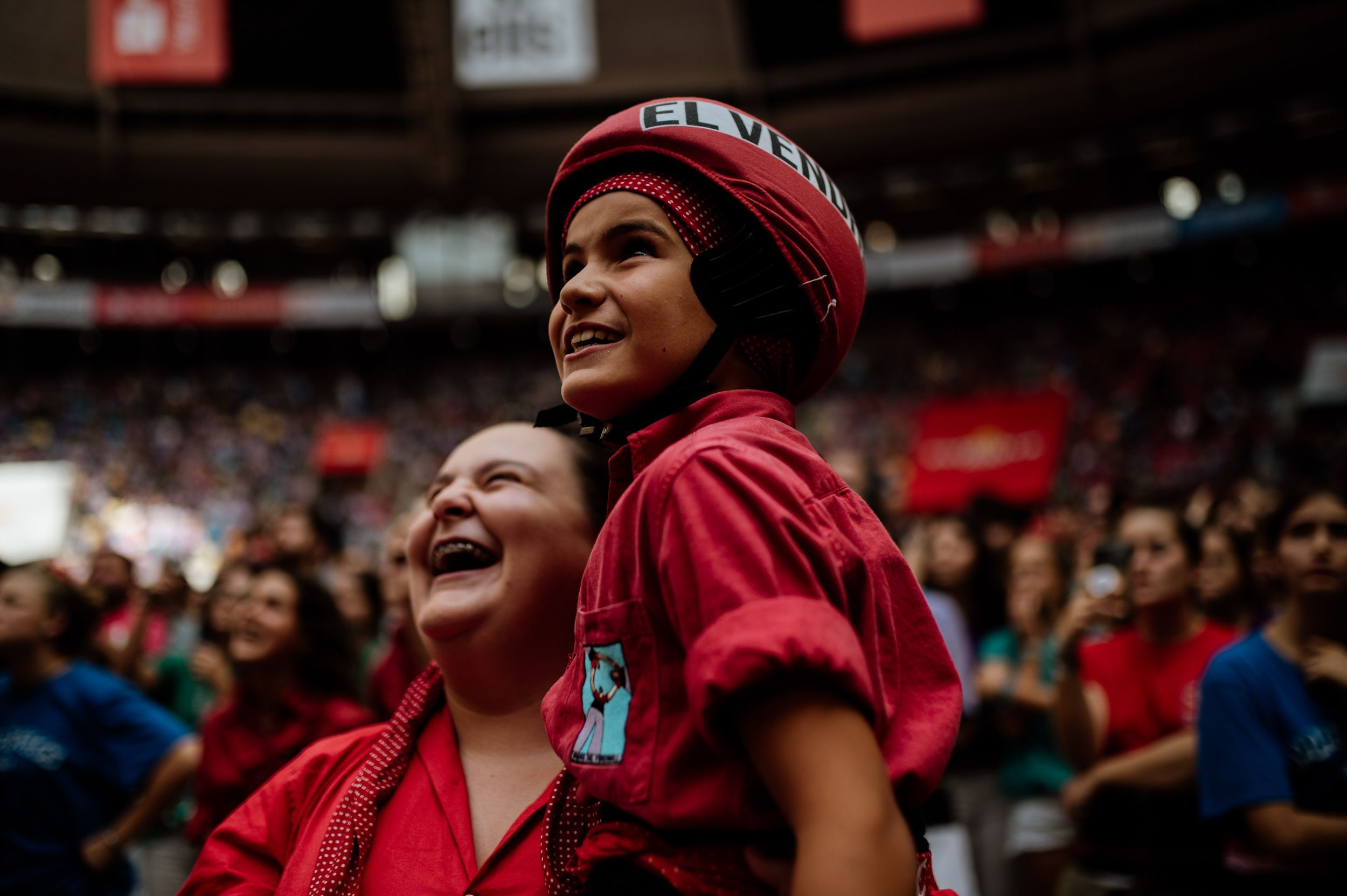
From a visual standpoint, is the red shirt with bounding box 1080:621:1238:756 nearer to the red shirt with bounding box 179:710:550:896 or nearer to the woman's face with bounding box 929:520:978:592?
the woman's face with bounding box 929:520:978:592

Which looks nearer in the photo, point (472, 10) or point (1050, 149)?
point (472, 10)

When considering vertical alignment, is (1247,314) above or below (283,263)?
below

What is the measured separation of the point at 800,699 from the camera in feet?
2.86

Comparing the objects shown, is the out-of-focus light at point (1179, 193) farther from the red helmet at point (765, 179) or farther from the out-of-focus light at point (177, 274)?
the out-of-focus light at point (177, 274)

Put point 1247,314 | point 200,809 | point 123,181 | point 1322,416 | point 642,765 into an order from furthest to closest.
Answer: point 123,181 → point 1247,314 → point 1322,416 → point 200,809 → point 642,765

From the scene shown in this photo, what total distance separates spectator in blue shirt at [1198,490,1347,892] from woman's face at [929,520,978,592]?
2.27 m

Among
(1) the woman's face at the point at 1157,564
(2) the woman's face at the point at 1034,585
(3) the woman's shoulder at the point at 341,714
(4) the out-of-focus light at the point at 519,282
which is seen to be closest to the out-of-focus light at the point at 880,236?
(4) the out-of-focus light at the point at 519,282

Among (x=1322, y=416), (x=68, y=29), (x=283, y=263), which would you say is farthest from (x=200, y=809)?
(x=283, y=263)

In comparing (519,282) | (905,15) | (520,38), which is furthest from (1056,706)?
(519,282)

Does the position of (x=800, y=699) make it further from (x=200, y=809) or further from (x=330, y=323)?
(x=330, y=323)

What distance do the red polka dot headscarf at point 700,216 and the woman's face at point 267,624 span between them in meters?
2.70

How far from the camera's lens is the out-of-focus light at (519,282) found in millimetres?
23203

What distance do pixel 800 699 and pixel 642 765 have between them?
205 mm

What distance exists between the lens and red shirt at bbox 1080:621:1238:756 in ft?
10.2
